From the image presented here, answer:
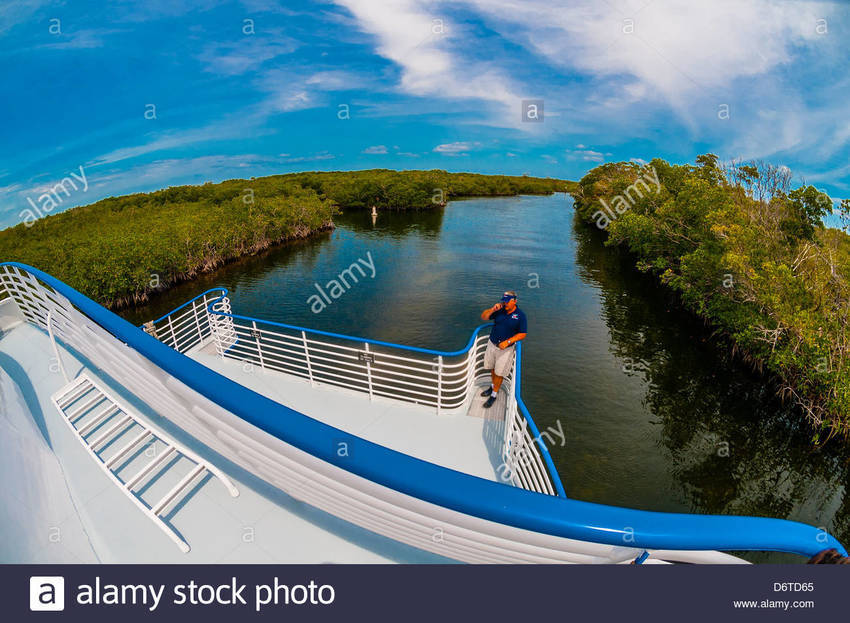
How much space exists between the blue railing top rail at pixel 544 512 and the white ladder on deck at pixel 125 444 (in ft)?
4.82

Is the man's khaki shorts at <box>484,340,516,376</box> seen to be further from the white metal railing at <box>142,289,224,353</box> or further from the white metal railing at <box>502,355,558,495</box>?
the white metal railing at <box>142,289,224,353</box>

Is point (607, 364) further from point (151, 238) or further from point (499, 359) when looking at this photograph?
point (151, 238)

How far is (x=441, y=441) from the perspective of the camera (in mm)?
5113

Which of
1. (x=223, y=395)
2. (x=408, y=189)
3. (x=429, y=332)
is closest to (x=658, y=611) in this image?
(x=223, y=395)

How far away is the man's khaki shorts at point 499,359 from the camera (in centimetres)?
576

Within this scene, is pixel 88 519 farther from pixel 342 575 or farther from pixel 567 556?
pixel 567 556

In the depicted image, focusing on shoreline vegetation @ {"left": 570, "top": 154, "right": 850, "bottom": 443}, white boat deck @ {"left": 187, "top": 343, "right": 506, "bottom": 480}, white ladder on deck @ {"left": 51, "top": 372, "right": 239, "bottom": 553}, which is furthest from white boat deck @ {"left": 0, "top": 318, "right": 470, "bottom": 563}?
shoreline vegetation @ {"left": 570, "top": 154, "right": 850, "bottom": 443}

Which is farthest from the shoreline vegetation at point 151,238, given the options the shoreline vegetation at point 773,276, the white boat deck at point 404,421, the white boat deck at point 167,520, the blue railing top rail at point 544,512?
the shoreline vegetation at point 773,276

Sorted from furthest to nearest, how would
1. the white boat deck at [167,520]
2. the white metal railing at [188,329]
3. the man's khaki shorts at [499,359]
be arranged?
the white metal railing at [188,329] < the man's khaki shorts at [499,359] < the white boat deck at [167,520]

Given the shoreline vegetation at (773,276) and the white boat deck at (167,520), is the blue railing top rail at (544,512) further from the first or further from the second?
the shoreline vegetation at (773,276)

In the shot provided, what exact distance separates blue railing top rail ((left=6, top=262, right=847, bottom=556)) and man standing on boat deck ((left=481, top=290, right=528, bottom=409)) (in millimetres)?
3969

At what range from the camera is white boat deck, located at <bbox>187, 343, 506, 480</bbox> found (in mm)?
4879

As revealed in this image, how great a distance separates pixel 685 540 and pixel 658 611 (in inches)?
13.8

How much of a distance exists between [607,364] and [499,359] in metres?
10.5
